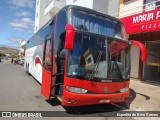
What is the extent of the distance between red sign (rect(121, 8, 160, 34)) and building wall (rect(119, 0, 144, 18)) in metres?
1.84

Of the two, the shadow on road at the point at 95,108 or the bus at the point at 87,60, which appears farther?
the shadow on road at the point at 95,108

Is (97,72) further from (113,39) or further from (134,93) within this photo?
(134,93)

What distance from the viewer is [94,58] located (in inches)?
251

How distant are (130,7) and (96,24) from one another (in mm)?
9372

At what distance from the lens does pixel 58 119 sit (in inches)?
233

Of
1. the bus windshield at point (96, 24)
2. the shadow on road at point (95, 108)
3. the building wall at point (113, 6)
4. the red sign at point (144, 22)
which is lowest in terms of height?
the shadow on road at point (95, 108)

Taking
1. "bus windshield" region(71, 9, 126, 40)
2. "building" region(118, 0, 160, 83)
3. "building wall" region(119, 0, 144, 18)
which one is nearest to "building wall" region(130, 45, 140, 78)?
"building" region(118, 0, 160, 83)

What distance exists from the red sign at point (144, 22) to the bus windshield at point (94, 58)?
473cm

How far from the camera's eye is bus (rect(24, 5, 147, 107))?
20.1 feet

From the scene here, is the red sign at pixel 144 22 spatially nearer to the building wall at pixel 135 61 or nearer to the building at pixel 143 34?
the building at pixel 143 34

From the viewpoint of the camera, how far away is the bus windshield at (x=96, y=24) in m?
6.64

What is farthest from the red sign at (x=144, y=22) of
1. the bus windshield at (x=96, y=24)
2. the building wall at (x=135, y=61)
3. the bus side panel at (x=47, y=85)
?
the bus side panel at (x=47, y=85)

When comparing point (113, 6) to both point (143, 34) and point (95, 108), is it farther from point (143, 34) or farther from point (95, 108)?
point (95, 108)

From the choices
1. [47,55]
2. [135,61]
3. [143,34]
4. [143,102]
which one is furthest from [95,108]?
[135,61]
